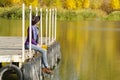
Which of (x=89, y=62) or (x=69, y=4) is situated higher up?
(x=89, y=62)

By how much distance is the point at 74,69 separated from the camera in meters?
22.0

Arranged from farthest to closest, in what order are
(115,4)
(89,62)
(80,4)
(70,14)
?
(115,4) → (80,4) → (70,14) → (89,62)

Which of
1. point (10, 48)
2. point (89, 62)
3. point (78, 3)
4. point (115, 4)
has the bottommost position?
point (115, 4)

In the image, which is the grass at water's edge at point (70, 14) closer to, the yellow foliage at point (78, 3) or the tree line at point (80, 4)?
the tree line at point (80, 4)

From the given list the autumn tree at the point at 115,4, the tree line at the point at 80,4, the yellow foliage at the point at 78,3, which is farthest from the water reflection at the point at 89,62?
the autumn tree at the point at 115,4

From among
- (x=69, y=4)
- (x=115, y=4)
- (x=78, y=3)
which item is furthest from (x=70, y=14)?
(x=115, y=4)

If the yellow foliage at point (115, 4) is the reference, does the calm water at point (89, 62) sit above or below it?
above

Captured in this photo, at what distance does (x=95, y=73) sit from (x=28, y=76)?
7036 millimetres

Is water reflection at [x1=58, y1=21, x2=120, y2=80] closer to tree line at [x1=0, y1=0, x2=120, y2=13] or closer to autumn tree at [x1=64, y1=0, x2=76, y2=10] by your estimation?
tree line at [x1=0, y1=0, x2=120, y2=13]

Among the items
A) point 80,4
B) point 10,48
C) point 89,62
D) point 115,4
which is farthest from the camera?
point 115,4

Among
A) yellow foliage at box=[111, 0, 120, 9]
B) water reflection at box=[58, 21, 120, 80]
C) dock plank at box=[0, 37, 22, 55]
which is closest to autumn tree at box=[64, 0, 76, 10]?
yellow foliage at box=[111, 0, 120, 9]

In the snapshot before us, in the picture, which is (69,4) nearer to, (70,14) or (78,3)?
(78,3)

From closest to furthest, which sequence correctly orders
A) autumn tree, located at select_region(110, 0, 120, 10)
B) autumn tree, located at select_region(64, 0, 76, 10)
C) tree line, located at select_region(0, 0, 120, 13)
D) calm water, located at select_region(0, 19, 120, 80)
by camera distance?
calm water, located at select_region(0, 19, 120, 80) → tree line, located at select_region(0, 0, 120, 13) → autumn tree, located at select_region(64, 0, 76, 10) → autumn tree, located at select_region(110, 0, 120, 10)

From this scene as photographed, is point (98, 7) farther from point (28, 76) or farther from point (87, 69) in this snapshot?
point (28, 76)
